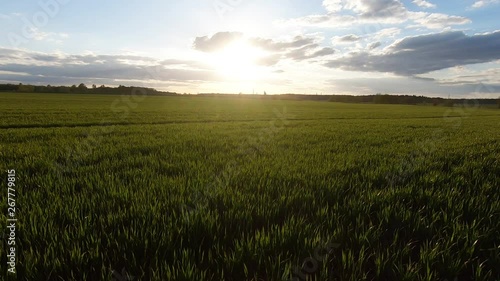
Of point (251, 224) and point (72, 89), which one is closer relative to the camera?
point (251, 224)

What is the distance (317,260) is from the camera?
9.30 feet

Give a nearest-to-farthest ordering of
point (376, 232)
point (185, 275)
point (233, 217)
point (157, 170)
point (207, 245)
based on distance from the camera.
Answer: point (185, 275) < point (207, 245) < point (376, 232) < point (233, 217) < point (157, 170)

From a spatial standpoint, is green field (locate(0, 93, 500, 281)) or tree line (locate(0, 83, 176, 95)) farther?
tree line (locate(0, 83, 176, 95))

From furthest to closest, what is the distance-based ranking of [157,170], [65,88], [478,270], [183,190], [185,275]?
1. [65,88]
2. [157,170]
3. [183,190]
4. [478,270]
5. [185,275]

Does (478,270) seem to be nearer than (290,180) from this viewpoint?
Yes

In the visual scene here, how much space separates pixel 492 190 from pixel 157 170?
256 inches

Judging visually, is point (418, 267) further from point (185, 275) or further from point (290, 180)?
point (290, 180)

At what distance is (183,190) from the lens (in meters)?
4.77

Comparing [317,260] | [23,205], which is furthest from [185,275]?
[23,205]

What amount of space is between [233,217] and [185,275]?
1401mm

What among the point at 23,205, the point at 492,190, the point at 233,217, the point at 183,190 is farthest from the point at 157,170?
the point at 492,190

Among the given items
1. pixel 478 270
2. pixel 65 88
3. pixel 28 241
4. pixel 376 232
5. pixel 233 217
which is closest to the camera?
pixel 478 270

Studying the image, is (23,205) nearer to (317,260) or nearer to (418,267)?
(317,260)

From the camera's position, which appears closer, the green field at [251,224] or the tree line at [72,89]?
the green field at [251,224]
